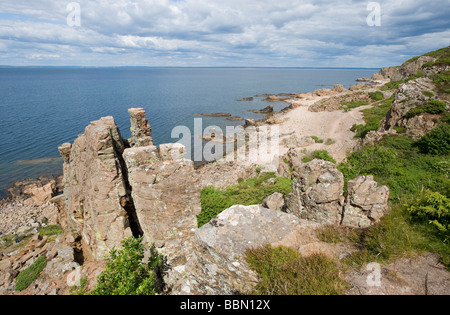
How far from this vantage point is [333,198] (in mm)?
9031

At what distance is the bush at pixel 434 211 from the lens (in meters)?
6.33

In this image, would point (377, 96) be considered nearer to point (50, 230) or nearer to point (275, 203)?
point (275, 203)

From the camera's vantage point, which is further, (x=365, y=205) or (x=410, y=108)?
(x=410, y=108)

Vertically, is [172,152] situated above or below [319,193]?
above

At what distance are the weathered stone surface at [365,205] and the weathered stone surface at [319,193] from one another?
1.50 ft

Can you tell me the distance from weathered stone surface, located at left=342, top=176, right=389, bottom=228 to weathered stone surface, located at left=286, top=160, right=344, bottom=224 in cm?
46

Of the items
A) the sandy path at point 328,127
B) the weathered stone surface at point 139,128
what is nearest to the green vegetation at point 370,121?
the sandy path at point 328,127

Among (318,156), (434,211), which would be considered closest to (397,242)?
(434,211)

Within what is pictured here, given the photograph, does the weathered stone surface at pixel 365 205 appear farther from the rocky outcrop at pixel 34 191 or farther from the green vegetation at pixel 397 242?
the rocky outcrop at pixel 34 191

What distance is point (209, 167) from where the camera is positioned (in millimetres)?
35812

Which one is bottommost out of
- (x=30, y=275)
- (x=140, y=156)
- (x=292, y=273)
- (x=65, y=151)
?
(x=30, y=275)

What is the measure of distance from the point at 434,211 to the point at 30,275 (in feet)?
67.3

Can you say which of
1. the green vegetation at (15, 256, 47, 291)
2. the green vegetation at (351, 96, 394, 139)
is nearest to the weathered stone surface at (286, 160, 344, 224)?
the green vegetation at (15, 256, 47, 291)
